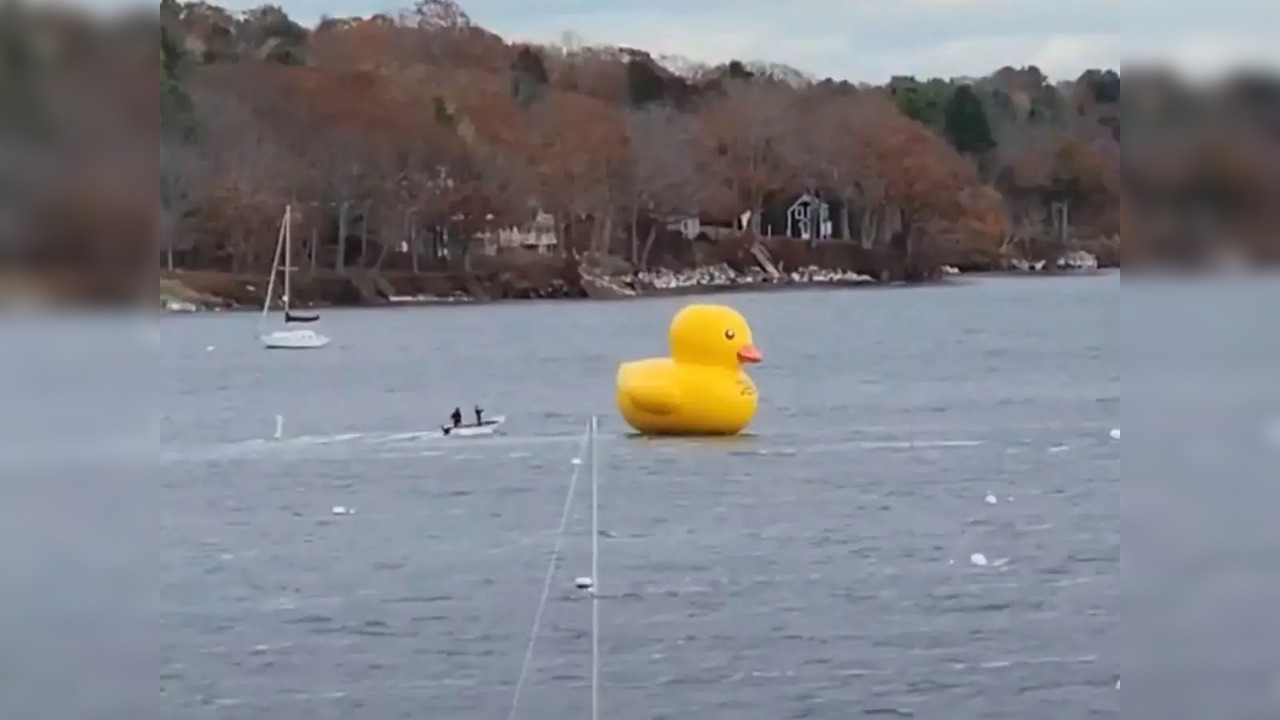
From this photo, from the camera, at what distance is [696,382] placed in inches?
1334

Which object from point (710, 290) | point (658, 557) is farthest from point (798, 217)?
point (658, 557)

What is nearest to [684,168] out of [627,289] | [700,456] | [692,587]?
[627,289]

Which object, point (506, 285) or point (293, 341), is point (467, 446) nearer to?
point (293, 341)

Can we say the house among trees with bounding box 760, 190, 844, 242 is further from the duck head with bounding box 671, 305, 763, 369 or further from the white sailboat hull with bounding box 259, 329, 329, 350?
the duck head with bounding box 671, 305, 763, 369

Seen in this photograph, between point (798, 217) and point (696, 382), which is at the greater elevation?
point (798, 217)

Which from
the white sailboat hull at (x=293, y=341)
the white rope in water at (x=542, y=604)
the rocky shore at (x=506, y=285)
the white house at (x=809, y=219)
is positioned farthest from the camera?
the white house at (x=809, y=219)

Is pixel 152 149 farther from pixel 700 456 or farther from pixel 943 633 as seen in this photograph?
pixel 700 456

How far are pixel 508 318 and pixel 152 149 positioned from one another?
95520mm

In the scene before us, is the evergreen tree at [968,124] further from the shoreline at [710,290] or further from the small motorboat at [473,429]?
the small motorboat at [473,429]

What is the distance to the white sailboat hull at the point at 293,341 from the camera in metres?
71.4

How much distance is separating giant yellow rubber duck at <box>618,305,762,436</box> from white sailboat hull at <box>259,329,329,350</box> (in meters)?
38.2

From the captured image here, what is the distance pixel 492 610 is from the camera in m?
19.7

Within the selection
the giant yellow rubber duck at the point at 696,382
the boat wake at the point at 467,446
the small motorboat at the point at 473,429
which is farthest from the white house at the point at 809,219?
the giant yellow rubber duck at the point at 696,382

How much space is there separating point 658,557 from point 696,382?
423 inches
